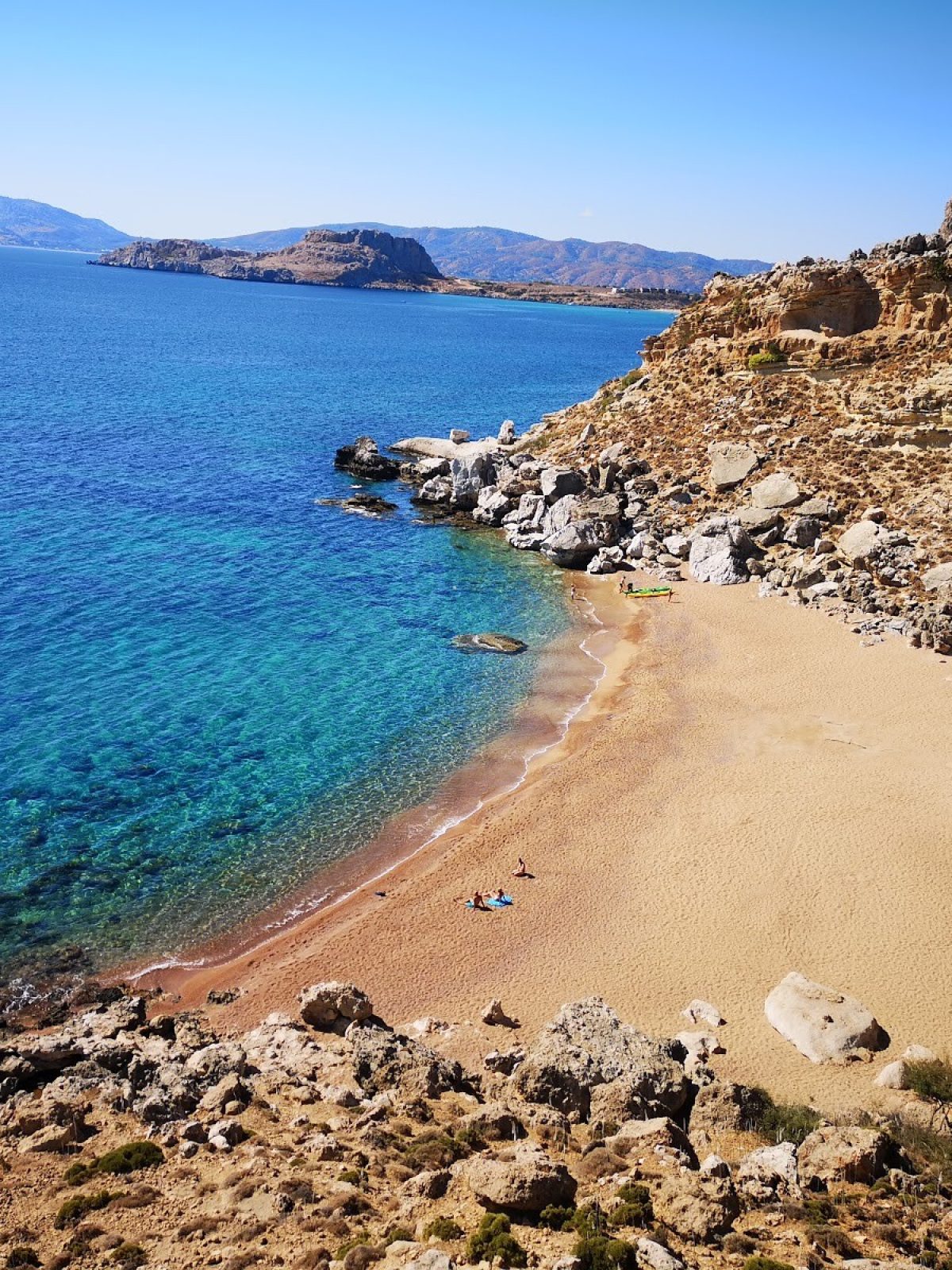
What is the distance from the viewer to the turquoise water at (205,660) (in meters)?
28.0

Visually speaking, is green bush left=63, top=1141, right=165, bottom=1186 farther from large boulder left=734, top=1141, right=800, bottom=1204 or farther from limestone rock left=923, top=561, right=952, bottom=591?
limestone rock left=923, top=561, right=952, bottom=591

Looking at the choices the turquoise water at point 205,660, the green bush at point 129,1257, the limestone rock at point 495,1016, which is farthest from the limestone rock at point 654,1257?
the turquoise water at point 205,660

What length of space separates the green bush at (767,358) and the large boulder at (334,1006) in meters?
58.4

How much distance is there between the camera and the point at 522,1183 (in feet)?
46.0

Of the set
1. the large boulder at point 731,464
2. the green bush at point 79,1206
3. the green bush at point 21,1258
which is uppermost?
the large boulder at point 731,464

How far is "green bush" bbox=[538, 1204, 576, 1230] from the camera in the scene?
13.7m

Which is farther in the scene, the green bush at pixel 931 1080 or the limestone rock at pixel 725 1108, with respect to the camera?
the green bush at pixel 931 1080

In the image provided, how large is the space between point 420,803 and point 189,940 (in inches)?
371

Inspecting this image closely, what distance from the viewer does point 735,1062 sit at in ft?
A: 68.6

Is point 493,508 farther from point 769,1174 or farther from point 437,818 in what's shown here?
point 769,1174

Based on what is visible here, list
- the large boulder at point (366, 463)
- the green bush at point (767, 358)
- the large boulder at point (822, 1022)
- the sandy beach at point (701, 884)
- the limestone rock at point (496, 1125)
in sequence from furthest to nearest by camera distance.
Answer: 1. the large boulder at point (366, 463)
2. the green bush at point (767, 358)
3. the sandy beach at point (701, 884)
4. the large boulder at point (822, 1022)
5. the limestone rock at point (496, 1125)

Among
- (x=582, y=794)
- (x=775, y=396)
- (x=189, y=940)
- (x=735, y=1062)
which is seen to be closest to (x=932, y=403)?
→ (x=775, y=396)

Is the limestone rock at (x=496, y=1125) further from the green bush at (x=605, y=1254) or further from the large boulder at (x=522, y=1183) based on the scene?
the green bush at (x=605, y=1254)

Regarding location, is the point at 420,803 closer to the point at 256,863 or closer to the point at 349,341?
the point at 256,863
